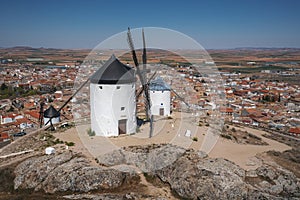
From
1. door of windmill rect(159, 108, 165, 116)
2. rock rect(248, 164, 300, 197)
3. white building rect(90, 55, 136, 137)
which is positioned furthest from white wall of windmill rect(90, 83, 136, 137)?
rock rect(248, 164, 300, 197)

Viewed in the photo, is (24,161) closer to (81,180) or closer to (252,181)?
(81,180)

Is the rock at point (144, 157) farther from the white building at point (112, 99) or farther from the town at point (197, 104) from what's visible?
the town at point (197, 104)

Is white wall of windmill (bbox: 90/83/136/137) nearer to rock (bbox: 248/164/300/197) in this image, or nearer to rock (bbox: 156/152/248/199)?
rock (bbox: 156/152/248/199)

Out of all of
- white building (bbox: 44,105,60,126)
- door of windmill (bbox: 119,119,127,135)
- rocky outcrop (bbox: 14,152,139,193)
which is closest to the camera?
rocky outcrop (bbox: 14,152,139,193)

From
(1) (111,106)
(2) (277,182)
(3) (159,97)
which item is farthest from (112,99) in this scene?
(2) (277,182)

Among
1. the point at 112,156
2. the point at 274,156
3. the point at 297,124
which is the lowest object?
the point at 297,124

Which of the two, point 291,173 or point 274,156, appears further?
point 274,156

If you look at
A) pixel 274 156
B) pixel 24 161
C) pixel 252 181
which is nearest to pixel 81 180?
pixel 24 161

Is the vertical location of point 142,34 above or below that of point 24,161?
above
